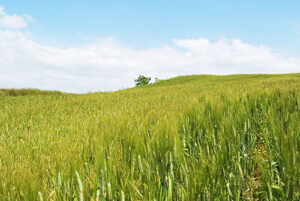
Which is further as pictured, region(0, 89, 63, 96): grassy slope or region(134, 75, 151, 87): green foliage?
region(134, 75, 151, 87): green foliage

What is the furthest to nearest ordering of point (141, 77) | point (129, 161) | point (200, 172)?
point (141, 77) → point (129, 161) → point (200, 172)

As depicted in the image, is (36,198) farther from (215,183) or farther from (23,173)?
(215,183)

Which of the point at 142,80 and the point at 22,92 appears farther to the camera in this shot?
the point at 142,80

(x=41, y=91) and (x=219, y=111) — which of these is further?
(x=41, y=91)

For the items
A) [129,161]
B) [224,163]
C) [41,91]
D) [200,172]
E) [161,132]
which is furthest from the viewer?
[41,91]

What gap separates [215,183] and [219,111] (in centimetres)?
155

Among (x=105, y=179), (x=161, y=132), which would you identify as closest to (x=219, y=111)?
(x=161, y=132)

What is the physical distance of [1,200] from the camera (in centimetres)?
107

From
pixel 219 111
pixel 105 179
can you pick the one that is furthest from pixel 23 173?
pixel 219 111

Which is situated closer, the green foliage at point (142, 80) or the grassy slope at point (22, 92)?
the grassy slope at point (22, 92)

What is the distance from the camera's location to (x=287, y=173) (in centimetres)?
124

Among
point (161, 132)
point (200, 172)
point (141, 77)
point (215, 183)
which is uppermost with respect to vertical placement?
point (141, 77)

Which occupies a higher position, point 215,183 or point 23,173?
point 23,173

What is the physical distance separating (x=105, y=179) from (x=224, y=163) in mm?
822
